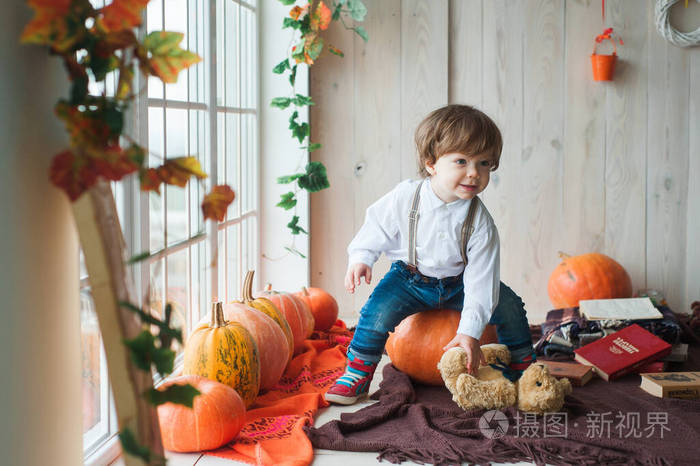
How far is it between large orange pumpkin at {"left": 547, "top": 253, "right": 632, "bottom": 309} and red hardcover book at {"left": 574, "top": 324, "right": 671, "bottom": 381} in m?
0.51

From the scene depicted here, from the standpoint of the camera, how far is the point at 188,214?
2.26 meters

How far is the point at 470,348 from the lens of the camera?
6.44 feet

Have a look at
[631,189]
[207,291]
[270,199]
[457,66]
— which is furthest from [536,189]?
[207,291]

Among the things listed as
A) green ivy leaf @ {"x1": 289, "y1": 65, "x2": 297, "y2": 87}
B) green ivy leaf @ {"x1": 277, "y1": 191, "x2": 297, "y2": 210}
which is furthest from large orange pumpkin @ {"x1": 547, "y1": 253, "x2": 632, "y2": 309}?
green ivy leaf @ {"x1": 289, "y1": 65, "x2": 297, "y2": 87}

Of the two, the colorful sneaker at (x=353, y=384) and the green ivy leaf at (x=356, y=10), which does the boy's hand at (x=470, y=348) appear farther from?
the green ivy leaf at (x=356, y=10)

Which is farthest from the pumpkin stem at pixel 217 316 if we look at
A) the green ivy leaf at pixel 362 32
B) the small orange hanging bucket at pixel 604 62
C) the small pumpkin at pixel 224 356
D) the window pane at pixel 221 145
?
the small orange hanging bucket at pixel 604 62

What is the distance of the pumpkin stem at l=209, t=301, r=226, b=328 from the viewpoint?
6.44 feet

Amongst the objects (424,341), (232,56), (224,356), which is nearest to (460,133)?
(424,341)

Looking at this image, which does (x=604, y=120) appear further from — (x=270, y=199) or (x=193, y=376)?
(x=193, y=376)

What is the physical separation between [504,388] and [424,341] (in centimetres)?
34

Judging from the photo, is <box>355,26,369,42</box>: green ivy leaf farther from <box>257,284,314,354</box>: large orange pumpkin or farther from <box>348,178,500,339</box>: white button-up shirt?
<box>257,284,314,354</box>: large orange pumpkin

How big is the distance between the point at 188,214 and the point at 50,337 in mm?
1239

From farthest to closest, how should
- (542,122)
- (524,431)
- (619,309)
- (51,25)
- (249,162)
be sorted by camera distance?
(542,122)
(249,162)
(619,309)
(524,431)
(51,25)

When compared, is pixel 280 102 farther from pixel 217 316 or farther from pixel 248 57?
pixel 217 316
